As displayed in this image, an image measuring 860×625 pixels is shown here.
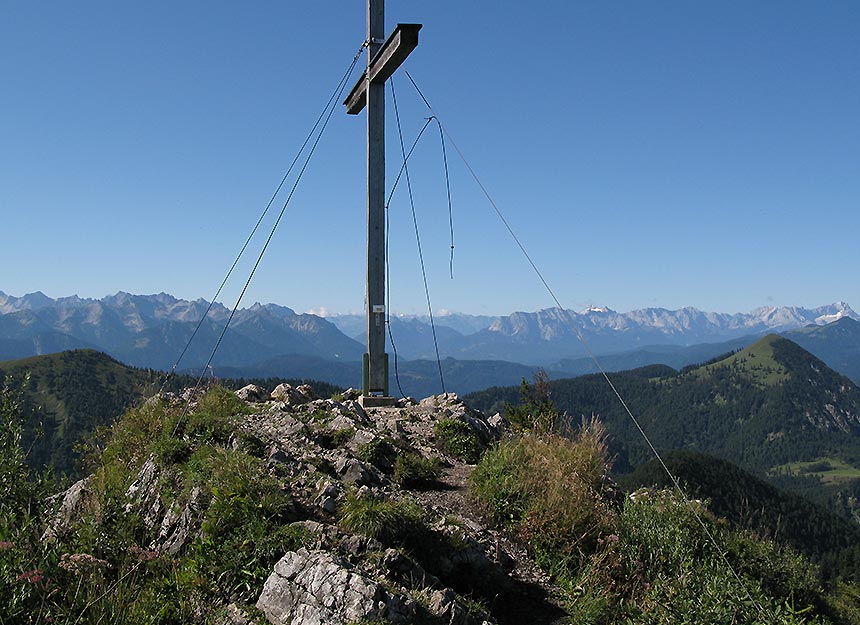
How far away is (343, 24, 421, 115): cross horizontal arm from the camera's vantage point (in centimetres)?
1018

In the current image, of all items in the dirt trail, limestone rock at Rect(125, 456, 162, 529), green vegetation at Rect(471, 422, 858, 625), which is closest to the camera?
green vegetation at Rect(471, 422, 858, 625)

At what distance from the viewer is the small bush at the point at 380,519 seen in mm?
5559

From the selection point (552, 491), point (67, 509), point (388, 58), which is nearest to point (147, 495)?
point (67, 509)

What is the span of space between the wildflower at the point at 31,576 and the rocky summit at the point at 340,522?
109 centimetres

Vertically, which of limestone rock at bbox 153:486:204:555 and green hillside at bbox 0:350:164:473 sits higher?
limestone rock at bbox 153:486:204:555

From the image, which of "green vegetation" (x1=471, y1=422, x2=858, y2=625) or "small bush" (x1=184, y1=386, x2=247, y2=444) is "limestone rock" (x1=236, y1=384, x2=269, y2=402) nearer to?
"small bush" (x1=184, y1=386, x2=247, y2=444)

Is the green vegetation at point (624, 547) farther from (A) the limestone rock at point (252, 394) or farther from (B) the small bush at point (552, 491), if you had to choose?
(A) the limestone rock at point (252, 394)

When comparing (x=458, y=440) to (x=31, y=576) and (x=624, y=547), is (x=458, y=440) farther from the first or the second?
(x=31, y=576)

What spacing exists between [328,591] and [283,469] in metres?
2.23

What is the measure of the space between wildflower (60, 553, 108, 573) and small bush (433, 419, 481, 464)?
210 inches

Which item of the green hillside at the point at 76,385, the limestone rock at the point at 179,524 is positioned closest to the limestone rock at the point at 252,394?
the limestone rock at the point at 179,524

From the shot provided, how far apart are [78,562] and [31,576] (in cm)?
73

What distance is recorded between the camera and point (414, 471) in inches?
312

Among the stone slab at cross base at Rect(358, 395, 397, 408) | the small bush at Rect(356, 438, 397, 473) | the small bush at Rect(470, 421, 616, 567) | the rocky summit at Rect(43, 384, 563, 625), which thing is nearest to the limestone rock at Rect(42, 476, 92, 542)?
the rocky summit at Rect(43, 384, 563, 625)
